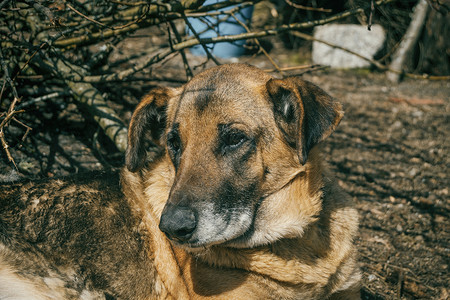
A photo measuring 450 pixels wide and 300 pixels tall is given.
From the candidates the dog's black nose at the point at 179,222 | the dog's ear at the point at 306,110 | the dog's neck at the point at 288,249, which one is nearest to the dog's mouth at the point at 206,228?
the dog's black nose at the point at 179,222

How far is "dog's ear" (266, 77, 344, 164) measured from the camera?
281cm

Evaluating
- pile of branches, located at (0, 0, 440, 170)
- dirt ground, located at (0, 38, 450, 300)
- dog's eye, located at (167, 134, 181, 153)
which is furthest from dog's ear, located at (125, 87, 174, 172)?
dirt ground, located at (0, 38, 450, 300)

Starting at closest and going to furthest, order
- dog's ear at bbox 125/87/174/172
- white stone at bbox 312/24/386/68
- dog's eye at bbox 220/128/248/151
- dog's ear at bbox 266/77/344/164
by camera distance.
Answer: dog's ear at bbox 266/77/344/164 → dog's eye at bbox 220/128/248/151 → dog's ear at bbox 125/87/174/172 → white stone at bbox 312/24/386/68

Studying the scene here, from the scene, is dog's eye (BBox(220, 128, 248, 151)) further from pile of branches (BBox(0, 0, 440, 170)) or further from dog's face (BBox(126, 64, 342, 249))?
pile of branches (BBox(0, 0, 440, 170))

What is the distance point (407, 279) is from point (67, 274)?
9.77 feet

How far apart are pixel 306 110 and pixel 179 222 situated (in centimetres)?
117

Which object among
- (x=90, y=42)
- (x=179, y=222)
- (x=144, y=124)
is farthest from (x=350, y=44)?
(x=179, y=222)

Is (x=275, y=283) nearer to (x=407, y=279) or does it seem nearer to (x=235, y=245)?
(x=235, y=245)

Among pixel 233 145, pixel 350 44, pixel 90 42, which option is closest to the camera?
pixel 233 145

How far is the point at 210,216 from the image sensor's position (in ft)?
8.86

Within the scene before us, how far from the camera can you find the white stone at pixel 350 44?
9445mm

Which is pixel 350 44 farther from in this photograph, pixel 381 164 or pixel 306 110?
pixel 306 110

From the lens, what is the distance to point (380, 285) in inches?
145

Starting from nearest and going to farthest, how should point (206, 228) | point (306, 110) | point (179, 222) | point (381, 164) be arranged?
point (179, 222), point (206, 228), point (306, 110), point (381, 164)
